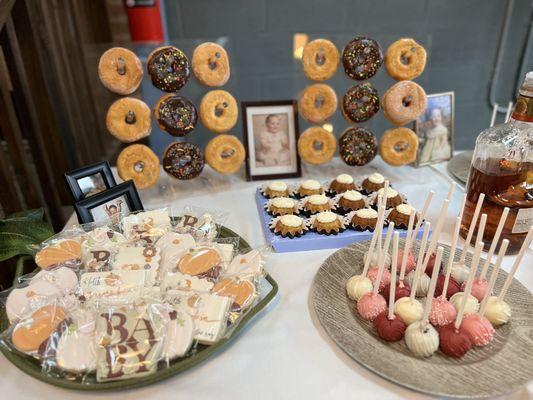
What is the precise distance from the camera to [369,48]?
123cm

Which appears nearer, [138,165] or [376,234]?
[376,234]

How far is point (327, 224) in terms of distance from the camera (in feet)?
3.46

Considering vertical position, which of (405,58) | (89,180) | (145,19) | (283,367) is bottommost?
(283,367)

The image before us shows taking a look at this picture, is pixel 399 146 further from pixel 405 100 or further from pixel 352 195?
pixel 352 195

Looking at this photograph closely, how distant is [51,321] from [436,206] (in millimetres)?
1045

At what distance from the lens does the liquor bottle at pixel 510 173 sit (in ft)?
3.03

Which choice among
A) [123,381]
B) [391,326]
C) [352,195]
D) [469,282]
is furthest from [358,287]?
[123,381]

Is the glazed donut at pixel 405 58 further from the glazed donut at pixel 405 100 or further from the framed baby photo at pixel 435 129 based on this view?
the framed baby photo at pixel 435 129

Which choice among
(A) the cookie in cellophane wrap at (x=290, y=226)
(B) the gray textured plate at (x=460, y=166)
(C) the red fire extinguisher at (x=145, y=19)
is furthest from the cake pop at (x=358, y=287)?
(C) the red fire extinguisher at (x=145, y=19)

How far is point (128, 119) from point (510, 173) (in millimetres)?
1007

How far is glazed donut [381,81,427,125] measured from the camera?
124cm

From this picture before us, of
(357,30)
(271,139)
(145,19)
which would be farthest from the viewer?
(357,30)

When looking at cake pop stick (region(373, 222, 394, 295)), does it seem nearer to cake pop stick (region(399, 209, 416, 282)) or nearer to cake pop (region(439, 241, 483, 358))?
cake pop stick (region(399, 209, 416, 282))

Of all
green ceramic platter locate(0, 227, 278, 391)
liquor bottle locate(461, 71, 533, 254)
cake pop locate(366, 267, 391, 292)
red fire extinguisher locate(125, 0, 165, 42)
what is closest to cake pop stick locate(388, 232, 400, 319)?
cake pop locate(366, 267, 391, 292)
